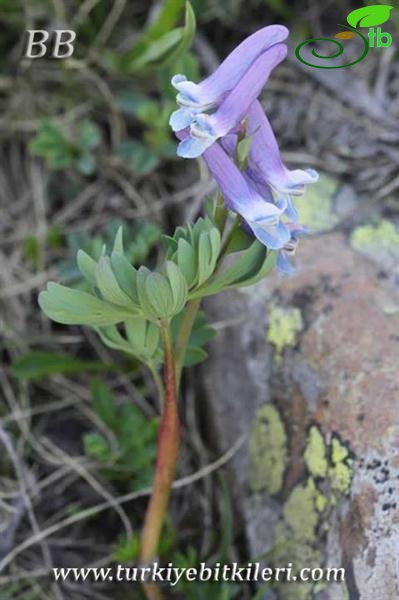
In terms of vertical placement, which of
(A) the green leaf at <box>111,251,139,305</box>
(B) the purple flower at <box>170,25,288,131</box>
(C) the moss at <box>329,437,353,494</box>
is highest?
(B) the purple flower at <box>170,25,288,131</box>

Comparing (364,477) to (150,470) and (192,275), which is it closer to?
(192,275)

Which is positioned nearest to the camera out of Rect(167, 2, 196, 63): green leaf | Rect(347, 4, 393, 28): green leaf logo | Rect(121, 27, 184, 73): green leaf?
Rect(167, 2, 196, 63): green leaf

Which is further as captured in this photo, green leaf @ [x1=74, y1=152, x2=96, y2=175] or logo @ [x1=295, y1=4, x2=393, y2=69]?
green leaf @ [x1=74, y1=152, x2=96, y2=175]

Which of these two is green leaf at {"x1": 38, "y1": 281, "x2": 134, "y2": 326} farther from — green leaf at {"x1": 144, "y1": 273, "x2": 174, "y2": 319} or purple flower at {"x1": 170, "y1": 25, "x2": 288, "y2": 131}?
purple flower at {"x1": 170, "y1": 25, "x2": 288, "y2": 131}

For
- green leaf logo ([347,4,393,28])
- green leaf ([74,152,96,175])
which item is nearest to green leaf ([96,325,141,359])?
green leaf ([74,152,96,175])

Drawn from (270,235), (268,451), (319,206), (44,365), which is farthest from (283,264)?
(44,365)

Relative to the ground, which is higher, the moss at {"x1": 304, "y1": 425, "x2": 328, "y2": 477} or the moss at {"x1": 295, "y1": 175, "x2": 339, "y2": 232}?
the moss at {"x1": 295, "y1": 175, "x2": 339, "y2": 232}
